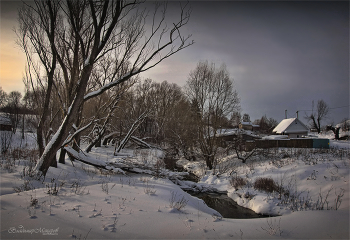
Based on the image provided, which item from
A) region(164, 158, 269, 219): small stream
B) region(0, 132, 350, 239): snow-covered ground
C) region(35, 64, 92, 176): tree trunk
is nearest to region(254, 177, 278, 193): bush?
region(164, 158, 269, 219): small stream

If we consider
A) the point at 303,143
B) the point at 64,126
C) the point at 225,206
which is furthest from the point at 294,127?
the point at 64,126

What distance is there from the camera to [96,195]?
477 cm

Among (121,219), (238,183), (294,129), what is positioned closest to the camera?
(121,219)

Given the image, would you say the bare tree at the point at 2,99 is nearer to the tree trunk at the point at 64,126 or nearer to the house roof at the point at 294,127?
the tree trunk at the point at 64,126

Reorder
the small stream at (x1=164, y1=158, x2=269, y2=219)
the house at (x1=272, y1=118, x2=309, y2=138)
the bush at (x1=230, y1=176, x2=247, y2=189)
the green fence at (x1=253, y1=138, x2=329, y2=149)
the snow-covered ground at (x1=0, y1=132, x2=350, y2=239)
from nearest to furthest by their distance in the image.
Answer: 1. the snow-covered ground at (x1=0, y1=132, x2=350, y2=239)
2. the small stream at (x1=164, y1=158, x2=269, y2=219)
3. the bush at (x1=230, y1=176, x2=247, y2=189)
4. the green fence at (x1=253, y1=138, x2=329, y2=149)
5. the house at (x1=272, y1=118, x2=309, y2=138)

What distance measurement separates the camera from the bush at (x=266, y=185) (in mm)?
9399

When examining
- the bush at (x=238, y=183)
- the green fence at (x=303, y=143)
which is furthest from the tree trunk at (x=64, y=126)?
the green fence at (x=303, y=143)

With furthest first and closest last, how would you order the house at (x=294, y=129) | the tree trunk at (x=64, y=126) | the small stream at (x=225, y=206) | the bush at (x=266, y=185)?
the house at (x=294, y=129) → the bush at (x=266, y=185) → the small stream at (x=225, y=206) → the tree trunk at (x=64, y=126)

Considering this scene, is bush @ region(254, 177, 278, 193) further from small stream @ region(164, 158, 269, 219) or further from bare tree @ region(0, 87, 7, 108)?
bare tree @ region(0, 87, 7, 108)

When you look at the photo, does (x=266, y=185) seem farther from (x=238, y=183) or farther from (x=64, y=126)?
(x=64, y=126)

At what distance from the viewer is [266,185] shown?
9.70m

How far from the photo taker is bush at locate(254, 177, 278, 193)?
30.8 ft

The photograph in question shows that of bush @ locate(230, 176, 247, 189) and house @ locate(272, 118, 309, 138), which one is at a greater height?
house @ locate(272, 118, 309, 138)

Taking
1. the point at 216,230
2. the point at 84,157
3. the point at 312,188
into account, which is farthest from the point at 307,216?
the point at 84,157
